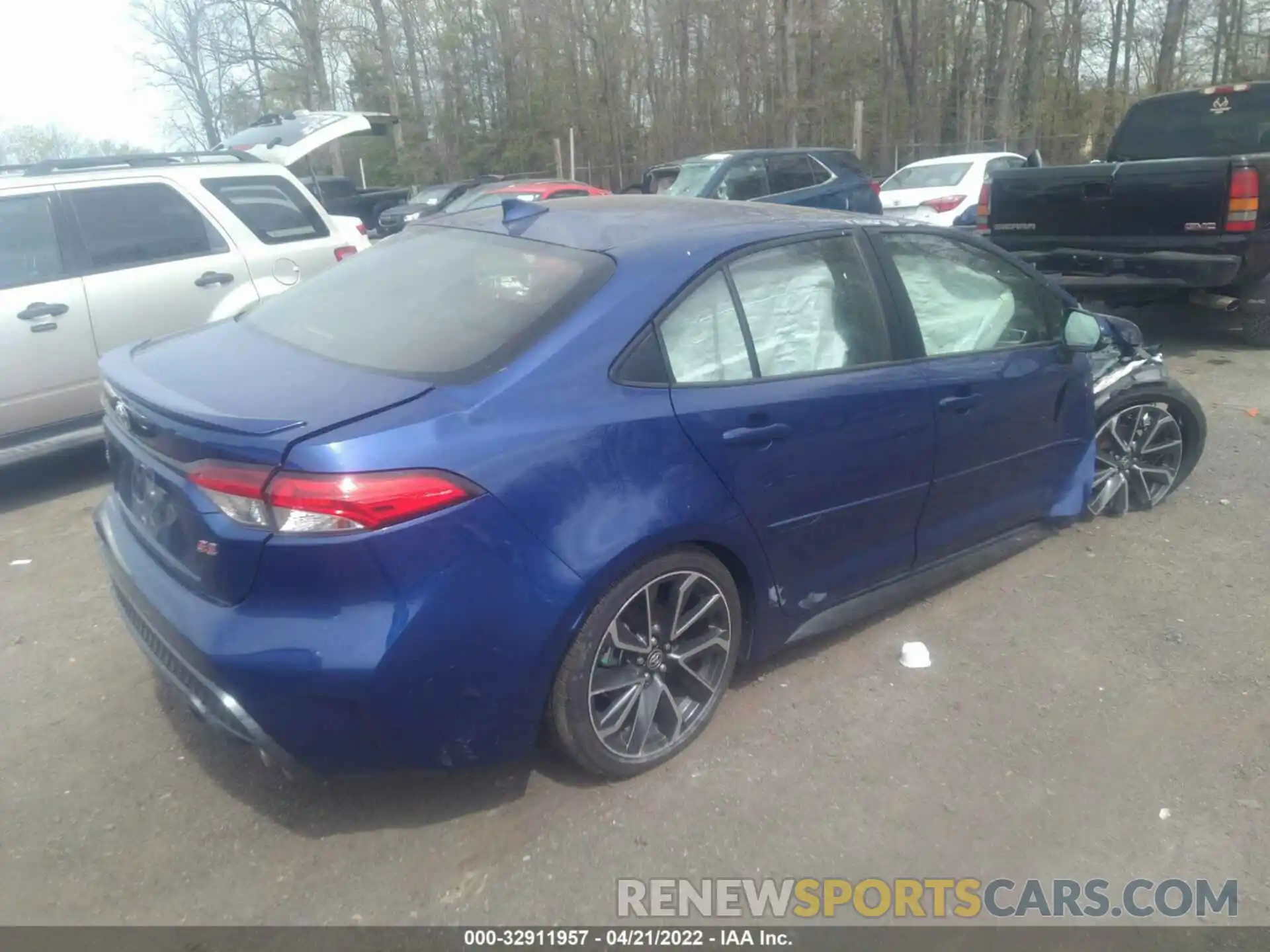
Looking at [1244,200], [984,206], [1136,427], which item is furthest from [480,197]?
[1136,427]

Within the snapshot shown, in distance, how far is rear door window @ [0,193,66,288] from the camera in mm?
5473

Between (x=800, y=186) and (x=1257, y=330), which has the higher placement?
(x=800, y=186)

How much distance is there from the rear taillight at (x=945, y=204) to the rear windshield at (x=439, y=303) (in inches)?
461

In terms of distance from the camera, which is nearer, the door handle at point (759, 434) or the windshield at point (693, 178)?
the door handle at point (759, 434)

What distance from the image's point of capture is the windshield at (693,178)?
1206 cm

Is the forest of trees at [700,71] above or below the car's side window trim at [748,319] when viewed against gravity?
above

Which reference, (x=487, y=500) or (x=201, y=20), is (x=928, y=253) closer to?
(x=487, y=500)

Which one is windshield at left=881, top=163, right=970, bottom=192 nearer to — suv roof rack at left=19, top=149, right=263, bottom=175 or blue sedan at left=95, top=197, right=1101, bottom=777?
suv roof rack at left=19, top=149, right=263, bottom=175

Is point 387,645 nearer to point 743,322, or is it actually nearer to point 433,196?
point 743,322

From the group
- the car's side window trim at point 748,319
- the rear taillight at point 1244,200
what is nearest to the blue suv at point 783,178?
the rear taillight at point 1244,200

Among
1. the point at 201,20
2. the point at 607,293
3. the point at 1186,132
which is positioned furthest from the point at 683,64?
the point at 607,293

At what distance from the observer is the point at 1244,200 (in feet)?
23.6

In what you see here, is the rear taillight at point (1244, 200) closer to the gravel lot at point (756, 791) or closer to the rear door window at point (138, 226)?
the gravel lot at point (756, 791)

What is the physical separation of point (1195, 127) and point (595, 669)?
9.31 m
